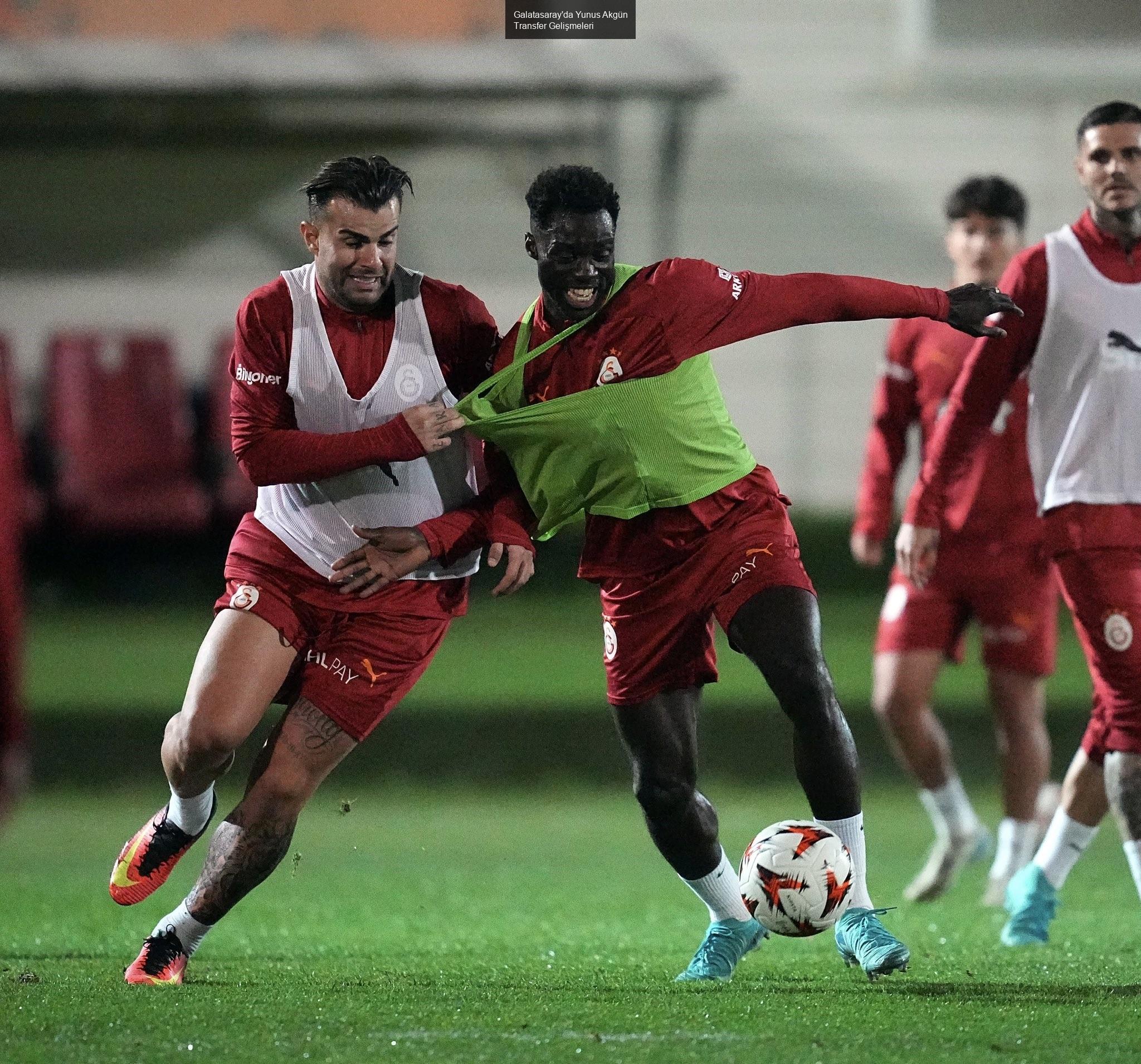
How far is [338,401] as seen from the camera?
5.08 m

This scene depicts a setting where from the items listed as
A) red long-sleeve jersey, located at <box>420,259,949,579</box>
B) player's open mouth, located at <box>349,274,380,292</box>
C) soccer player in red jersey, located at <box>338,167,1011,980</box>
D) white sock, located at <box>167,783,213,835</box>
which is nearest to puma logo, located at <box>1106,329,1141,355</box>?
soccer player in red jersey, located at <box>338,167,1011,980</box>

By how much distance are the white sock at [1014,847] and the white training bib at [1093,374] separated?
2.19m

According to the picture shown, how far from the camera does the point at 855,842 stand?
16.2 feet

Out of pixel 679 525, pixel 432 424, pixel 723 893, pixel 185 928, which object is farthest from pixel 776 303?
pixel 185 928

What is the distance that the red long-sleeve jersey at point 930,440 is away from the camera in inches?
285

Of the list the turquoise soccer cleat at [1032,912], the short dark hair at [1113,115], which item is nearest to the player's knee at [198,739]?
the turquoise soccer cleat at [1032,912]

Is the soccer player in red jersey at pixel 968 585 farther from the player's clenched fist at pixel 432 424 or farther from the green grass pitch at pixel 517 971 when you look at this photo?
the player's clenched fist at pixel 432 424

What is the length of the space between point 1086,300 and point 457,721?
22.7 feet

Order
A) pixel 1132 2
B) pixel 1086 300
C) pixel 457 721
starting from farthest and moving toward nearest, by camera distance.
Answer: pixel 1132 2, pixel 457 721, pixel 1086 300

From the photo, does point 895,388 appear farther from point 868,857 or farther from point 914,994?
point 914,994

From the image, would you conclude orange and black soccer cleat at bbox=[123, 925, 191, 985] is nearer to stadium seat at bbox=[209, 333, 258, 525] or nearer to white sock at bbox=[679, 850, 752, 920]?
white sock at bbox=[679, 850, 752, 920]

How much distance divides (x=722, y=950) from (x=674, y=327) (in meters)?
1.75

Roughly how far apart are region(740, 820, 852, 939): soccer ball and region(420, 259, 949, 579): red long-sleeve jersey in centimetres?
84

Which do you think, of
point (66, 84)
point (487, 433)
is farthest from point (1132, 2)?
point (487, 433)
